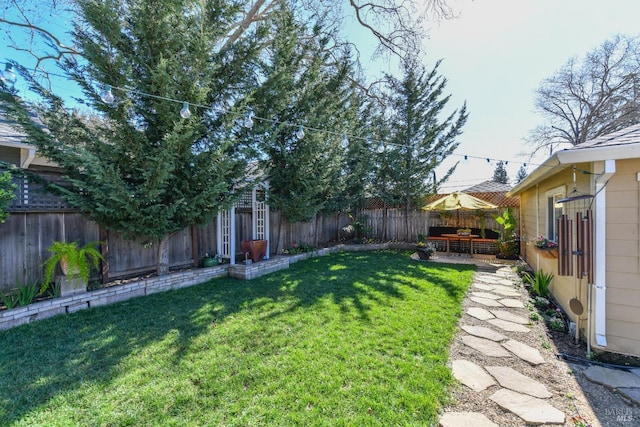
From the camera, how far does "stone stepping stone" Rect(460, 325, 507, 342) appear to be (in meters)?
3.47

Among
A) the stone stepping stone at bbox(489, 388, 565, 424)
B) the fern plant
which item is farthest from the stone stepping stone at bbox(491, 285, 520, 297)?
the stone stepping stone at bbox(489, 388, 565, 424)

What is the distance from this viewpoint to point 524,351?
3.17m

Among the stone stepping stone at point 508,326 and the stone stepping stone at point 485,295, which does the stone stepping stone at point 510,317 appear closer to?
the stone stepping stone at point 508,326

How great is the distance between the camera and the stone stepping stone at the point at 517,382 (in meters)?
2.44

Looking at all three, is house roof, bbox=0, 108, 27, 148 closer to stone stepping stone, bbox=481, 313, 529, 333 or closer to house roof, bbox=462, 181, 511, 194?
stone stepping stone, bbox=481, 313, 529, 333

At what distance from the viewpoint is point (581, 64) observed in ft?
53.2

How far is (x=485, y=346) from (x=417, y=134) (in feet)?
29.4

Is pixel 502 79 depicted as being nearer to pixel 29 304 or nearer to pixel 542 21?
pixel 542 21

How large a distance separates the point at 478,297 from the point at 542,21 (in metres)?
7.69

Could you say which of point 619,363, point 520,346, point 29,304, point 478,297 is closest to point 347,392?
point 520,346

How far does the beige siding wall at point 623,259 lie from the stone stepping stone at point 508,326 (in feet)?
2.71

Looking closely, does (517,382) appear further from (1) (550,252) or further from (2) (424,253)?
(2) (424,253)

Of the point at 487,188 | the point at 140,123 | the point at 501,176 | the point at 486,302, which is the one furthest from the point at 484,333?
the point at 501,176

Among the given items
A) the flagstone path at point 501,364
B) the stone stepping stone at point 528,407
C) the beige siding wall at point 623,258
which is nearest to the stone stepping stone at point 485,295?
the flagstone path at point 501,364
